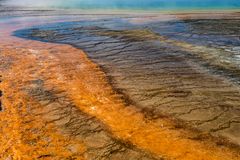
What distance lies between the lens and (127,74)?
24.7 feet

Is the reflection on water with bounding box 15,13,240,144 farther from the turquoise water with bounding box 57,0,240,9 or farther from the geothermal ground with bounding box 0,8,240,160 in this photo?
the turquoise water with bounding box 57,0,240,9

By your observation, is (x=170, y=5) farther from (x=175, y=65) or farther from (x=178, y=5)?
(x=175, y=65)

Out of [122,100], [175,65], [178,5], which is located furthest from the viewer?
[178,5]

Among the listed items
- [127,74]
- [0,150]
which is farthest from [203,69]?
[0,150]

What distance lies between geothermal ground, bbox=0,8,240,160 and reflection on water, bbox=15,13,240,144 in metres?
0.02

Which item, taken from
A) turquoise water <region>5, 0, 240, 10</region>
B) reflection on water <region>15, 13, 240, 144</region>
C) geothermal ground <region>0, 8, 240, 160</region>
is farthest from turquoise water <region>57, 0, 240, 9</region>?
geothermal ground <region>0, 8, 240, 160</region>

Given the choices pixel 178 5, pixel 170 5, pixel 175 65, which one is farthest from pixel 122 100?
pixel 178 5

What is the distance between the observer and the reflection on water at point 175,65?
5.46 metres

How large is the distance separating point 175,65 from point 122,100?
270cm

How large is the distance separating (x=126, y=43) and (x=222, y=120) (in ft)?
21.4

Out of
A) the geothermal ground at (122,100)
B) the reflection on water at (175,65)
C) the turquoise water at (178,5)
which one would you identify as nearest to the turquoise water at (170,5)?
the turquoise water at (178,5)

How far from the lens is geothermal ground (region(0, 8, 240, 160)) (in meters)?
4.39

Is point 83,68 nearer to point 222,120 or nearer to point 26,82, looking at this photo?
point 26,82

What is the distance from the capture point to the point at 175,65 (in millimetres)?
8148
